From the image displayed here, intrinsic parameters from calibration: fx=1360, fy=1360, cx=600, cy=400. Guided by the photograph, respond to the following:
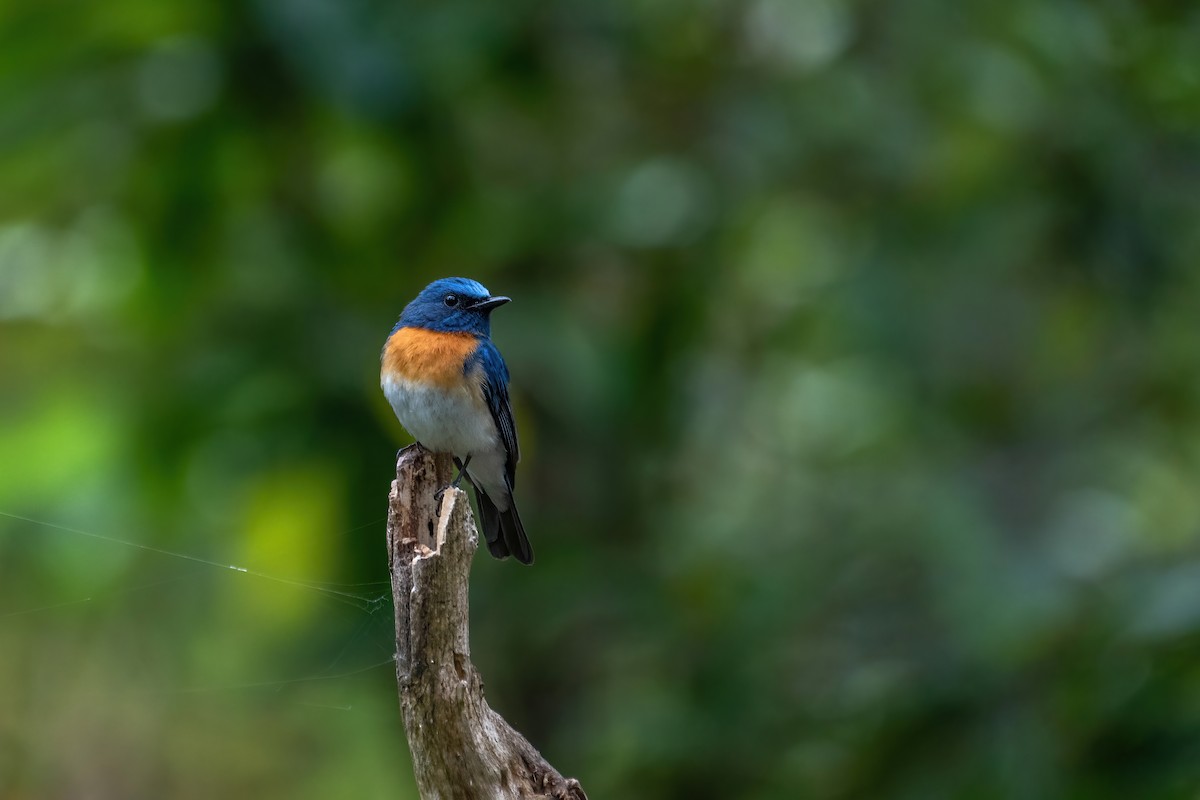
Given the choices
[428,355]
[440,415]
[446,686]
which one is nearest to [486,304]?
[428,355]

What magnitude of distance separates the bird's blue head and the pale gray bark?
81.4 inches

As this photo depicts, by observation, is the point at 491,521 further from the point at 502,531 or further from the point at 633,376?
the point at 633,376

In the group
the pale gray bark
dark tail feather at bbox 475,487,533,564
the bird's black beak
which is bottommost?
the pale gray bark

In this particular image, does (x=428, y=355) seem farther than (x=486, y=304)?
No

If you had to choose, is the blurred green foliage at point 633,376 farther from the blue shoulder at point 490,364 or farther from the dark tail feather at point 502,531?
the dark tail feather at point 502,531

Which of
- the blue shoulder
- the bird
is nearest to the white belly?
the bird

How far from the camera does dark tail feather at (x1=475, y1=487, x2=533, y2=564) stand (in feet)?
15.8

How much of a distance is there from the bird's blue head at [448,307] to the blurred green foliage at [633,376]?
30cm

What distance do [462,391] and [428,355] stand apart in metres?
0.17

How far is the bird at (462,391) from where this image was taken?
14.5 feet

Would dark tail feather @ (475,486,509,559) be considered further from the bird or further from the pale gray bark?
the pale gray bark

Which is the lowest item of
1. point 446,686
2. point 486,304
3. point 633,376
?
point 446,686

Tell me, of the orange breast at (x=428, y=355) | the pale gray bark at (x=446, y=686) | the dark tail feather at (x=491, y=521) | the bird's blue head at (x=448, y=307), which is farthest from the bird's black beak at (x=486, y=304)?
the pale gray bark at (x=446, y=686)

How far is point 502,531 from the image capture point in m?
4.88
